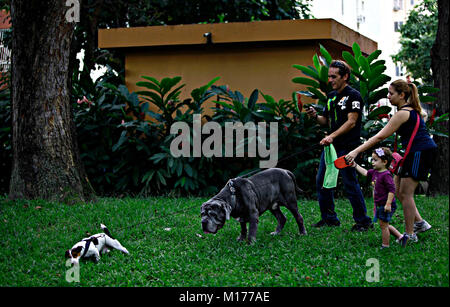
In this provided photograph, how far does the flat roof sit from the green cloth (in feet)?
13.8

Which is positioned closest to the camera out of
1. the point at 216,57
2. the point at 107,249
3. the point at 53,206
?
the point at 107,249

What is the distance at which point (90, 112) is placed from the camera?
995cm

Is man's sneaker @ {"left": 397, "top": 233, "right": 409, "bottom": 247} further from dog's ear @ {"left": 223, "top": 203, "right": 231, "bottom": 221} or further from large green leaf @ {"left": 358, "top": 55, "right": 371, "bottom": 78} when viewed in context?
large green leaf @ {"left": 358, "top": 55, "right": 371, "bottom": 78}

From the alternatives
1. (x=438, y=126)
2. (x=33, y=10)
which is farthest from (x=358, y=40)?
(x=33, y=10)

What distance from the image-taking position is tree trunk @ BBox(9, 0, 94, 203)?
25.4 ft

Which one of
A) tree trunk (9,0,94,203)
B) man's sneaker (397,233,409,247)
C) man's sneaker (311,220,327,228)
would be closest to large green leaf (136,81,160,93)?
tree trunk (9,0,94,203)

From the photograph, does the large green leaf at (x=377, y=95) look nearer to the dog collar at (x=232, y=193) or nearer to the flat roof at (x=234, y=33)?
the flat roof at (x=234, y=33)

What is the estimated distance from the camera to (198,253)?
5.38 m

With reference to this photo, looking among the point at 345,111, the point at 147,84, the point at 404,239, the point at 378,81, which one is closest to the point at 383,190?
the point at 404,239
